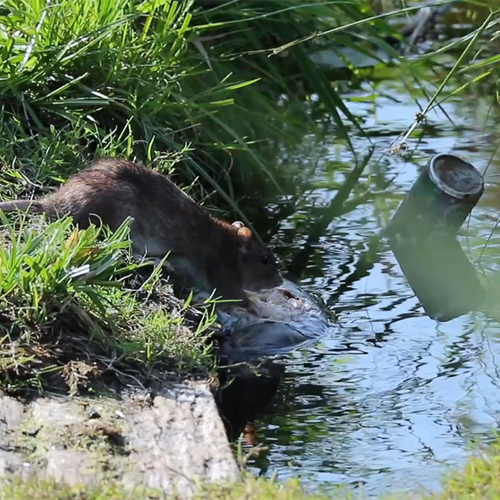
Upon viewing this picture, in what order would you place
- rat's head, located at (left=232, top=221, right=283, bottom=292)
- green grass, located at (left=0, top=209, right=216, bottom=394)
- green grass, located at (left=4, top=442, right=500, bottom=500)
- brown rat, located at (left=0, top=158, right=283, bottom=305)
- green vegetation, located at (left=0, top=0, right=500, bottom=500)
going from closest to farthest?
green grass, located at (left=4, top=442, right=500, bottom=500), green grass, located at (left=0, top=209, right=216, bottom=394), green vegetation, located at (left=0, top=0, right=500, bottom=500), brown rat, located at (left=0, top=158, right=283, bottom=305), rat's head, located at (left=232, top=221, right=283, bottom=292)

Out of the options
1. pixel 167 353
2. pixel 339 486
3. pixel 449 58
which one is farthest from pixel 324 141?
pixel 339 486

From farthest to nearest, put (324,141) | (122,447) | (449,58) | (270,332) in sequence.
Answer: (449,58), (324,141), (270,332), (122,447)

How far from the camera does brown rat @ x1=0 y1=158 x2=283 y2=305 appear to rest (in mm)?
5273

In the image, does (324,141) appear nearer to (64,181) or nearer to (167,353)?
(64,181)

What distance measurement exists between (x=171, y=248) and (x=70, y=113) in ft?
3.01

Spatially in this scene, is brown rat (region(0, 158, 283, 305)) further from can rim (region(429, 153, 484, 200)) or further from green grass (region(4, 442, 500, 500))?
green grass (region(4, 442, 500, 500))

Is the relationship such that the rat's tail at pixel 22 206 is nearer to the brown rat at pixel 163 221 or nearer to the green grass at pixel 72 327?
the brown rat at pixel 163 221

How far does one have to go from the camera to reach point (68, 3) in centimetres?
620

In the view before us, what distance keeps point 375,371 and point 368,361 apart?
5.1 inches

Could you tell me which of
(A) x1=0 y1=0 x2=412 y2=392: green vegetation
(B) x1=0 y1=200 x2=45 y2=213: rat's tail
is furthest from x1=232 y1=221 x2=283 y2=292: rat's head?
(B) x1=0 y1=200 x2=45 y2=213: rat's tail

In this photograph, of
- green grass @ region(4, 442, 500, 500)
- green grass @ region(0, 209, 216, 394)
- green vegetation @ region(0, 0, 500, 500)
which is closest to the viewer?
green grass @ region(4, 442, 500, 500)

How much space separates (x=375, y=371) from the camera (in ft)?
16.4

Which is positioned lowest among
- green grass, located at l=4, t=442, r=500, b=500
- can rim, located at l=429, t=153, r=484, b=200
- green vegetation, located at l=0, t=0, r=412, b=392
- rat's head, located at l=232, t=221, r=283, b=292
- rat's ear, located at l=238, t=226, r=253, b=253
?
rat's head, located at l=232, t=221, r=283, b=292

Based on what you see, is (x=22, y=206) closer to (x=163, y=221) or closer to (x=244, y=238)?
(x=163, y=221)
